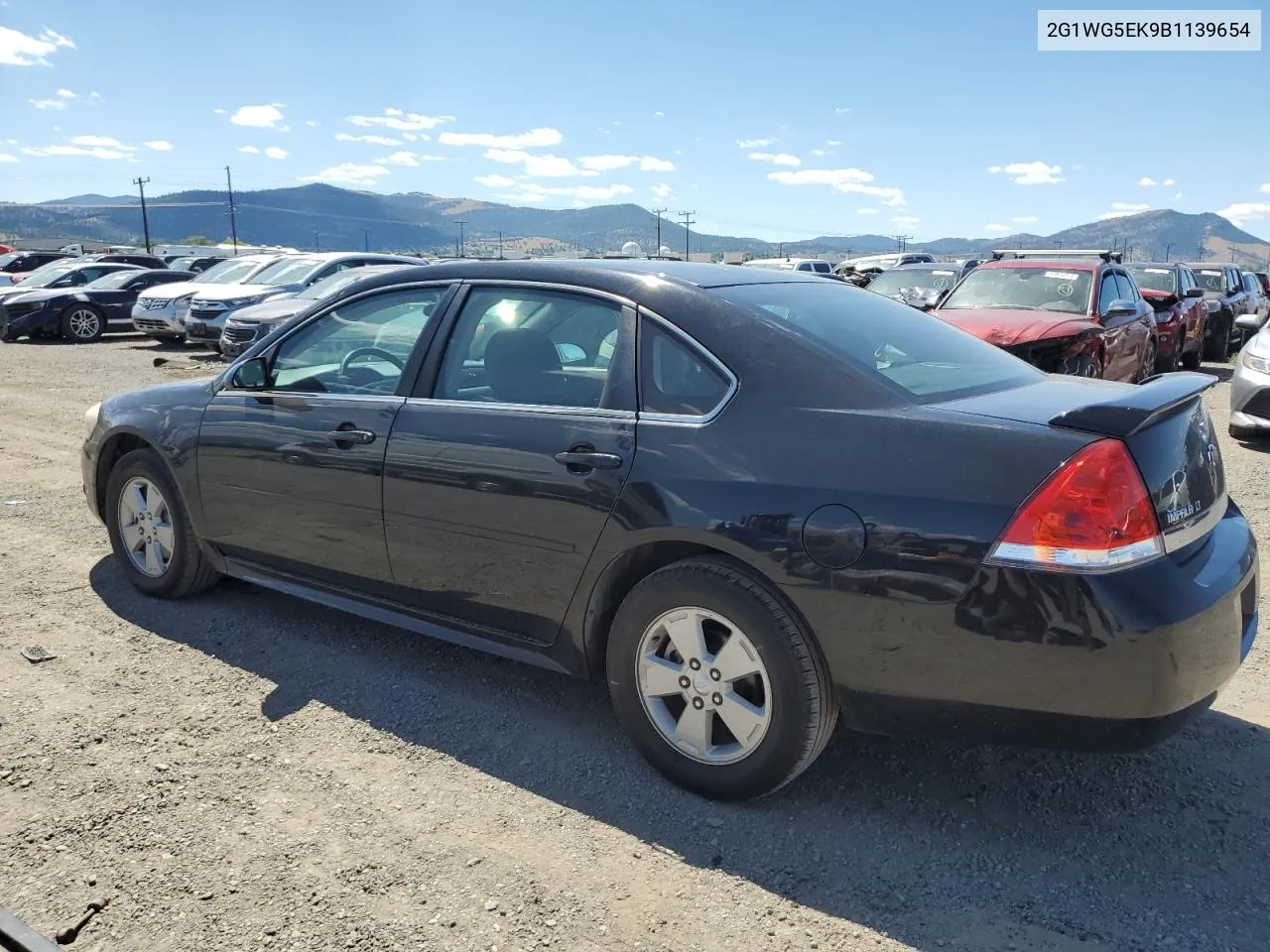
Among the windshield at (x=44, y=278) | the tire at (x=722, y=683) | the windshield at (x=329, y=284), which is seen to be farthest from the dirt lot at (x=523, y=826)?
the windshield at (x=44, y=278)

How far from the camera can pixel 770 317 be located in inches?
124

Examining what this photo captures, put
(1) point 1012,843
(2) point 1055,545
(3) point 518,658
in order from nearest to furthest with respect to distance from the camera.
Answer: (2) point 1055,545 → (1) point 1012,843 → (3) point 518,658

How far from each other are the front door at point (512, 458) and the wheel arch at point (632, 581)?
3.8 inches

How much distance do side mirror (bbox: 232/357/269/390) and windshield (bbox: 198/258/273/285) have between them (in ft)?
48.8

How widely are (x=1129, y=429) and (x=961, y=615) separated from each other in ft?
2.07

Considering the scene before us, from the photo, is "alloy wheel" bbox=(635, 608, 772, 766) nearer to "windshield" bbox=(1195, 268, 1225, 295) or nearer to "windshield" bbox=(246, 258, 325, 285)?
"windshield" bbox=(246, 258, 325, 285)

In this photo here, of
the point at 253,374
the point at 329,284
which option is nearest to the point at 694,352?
the point at 253,374

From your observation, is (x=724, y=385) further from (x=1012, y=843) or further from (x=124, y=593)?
(x=124, y=593)

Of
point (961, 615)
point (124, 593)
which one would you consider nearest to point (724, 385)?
point (961, 615)

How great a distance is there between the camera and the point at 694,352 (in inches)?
122

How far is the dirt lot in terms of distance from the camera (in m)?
2.47

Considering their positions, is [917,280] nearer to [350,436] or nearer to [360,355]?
[360,355]

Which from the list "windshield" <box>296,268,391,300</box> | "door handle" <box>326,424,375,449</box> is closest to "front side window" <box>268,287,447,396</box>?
"door handle" <box>326,424,375,449</box>

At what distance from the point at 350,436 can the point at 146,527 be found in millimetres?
1592
